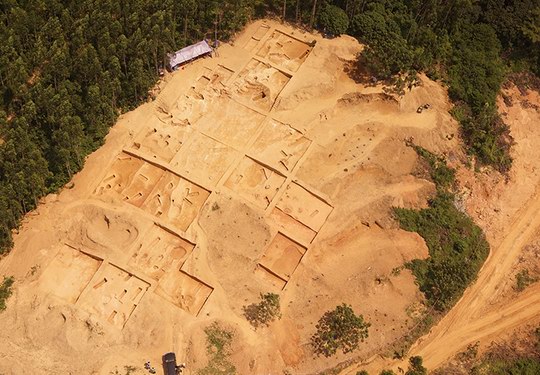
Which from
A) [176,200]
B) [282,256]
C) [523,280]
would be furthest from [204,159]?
[523,280]

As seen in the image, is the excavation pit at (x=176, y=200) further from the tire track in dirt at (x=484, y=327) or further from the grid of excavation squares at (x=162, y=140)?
the tire track in dirt at (x=484, y=327)

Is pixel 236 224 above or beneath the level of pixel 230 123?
beneath

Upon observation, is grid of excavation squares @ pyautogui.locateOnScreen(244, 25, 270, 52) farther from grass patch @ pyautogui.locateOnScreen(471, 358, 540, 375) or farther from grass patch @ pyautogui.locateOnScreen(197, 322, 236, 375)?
grass patch @ pyautogui.locateOnScreen(471, 358, 540, 375)

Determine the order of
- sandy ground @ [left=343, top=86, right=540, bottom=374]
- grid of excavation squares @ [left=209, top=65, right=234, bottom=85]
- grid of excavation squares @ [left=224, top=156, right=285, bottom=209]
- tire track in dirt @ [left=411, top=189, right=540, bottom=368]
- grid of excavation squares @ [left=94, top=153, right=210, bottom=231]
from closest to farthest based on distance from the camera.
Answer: tire track in dirt @ [left=411, top=189, right=540, bottom=368] → sandy ground @ [left=343, top=86, right=540, bottom=374] → grid of excavation squares @ [left=94, top=153, right=210, bottom=231] → grid of excavation squares @ [left=224, top=156, right=285, bottom=209] → grid of excavation squares @ [left=209, top=65, right=234, bottom=85]

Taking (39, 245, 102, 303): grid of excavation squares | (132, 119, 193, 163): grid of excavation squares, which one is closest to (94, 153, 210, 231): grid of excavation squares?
(132, 119, 193, 163): grid of excavation squares

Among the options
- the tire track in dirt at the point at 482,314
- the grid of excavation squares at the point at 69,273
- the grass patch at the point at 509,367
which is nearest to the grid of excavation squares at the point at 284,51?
the tire track in dirt at the point at 482,314

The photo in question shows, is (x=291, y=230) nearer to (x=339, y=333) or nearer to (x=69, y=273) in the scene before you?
(x=339, y=333)
